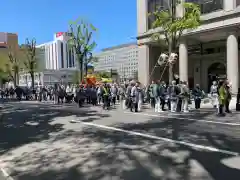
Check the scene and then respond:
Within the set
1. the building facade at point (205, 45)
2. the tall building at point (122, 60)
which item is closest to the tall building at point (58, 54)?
the tall building at point (122, 60)

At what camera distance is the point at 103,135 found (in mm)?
9039

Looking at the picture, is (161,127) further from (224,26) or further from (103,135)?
(224,26)

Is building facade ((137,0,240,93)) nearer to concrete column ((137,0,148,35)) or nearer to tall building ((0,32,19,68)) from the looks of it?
concrete column ((137,0,148,35))

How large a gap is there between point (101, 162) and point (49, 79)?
109 m

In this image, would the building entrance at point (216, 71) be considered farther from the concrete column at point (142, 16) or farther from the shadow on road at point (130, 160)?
the shadow on road at point (130, 160)

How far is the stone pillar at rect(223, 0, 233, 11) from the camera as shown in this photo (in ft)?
89.1

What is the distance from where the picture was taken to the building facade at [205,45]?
27594 mm

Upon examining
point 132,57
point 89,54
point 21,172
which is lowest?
point 21,172

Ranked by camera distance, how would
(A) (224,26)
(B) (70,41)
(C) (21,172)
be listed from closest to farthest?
(C) (21,172) < (A) (224,26) < (B) (70,41)

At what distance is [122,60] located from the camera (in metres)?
119

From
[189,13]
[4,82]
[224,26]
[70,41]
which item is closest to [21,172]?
[189,13]

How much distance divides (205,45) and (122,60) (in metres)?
83.0

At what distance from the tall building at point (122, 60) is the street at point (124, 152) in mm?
99176

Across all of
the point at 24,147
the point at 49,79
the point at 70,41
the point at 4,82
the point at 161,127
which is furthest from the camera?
the point at 49,79
